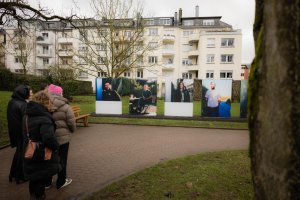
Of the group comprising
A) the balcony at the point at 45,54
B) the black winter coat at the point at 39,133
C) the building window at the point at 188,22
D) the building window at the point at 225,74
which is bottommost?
the black winter coat at the point at 39,133

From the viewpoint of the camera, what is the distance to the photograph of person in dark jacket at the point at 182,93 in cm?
1644

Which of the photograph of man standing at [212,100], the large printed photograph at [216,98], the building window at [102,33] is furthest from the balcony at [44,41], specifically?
the photograph of man standing at [212,100]

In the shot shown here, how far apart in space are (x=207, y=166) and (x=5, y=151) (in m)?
5.97

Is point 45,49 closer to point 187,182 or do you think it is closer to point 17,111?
point 17,111

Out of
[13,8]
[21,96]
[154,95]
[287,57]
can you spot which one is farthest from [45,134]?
[154,95]

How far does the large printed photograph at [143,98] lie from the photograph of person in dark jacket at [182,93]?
1.44 m

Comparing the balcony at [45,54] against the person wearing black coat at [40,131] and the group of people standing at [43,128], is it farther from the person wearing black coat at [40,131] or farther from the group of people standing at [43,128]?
the person wearing black coat at [40,131]

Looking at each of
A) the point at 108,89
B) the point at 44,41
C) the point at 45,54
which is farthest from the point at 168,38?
the point at 108,89

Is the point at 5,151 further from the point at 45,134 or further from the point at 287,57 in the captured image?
the point at 287,57

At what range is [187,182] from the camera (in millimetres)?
5254

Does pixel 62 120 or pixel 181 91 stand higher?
pixel 181 91

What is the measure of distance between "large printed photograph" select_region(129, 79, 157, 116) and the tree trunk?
14.4 metres

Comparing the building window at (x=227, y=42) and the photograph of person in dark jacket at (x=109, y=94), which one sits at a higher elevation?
the building window at (x=227, y=42)

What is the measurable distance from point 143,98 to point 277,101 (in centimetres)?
1487
